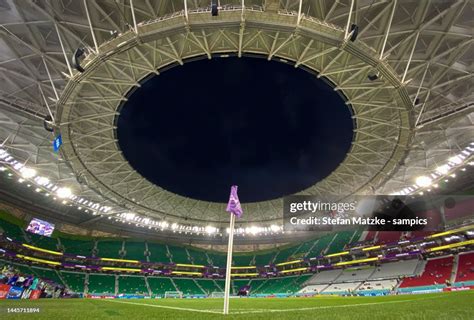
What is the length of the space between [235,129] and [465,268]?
1534 inches

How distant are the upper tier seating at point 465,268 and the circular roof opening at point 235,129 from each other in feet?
71.5

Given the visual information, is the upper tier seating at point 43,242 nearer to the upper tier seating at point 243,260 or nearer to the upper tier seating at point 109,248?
the upper tier seating at point 109,248

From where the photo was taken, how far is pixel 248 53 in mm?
22812

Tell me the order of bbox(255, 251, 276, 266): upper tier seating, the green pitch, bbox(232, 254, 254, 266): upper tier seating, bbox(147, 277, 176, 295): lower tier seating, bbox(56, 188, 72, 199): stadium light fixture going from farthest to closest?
bbox(232, 254, 254, 266): upper tier seating
bbox(255, 251, 276, 266): upper tier seating
bbox(147, 277, 176, 295): lower tier seating
bbox(56, 188, 72, 199): stadium light fixture
the green pitch

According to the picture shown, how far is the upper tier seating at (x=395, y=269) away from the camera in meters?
45.3

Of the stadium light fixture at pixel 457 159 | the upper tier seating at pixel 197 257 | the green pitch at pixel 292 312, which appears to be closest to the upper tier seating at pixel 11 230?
the upper tier seating at pixel 197 257

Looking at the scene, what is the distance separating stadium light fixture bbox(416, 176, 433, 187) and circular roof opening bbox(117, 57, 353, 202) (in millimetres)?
10676

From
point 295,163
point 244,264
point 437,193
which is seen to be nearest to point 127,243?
point 244,264

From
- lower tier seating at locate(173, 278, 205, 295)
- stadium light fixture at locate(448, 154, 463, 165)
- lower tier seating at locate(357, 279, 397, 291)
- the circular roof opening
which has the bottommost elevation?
lower tier seating at locate(173, 278, 205, 295)

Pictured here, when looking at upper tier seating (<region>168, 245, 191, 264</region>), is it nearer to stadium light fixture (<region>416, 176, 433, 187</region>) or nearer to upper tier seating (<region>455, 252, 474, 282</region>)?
stadium light fixture (<region>416, 176, 433, 187</region>)

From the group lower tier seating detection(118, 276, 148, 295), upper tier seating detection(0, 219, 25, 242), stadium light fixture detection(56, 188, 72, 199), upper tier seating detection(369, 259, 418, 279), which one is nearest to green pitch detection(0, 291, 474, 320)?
stadium light fixture detection(56, 188, 72, 199)

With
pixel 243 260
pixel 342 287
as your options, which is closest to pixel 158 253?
pixel 243 260

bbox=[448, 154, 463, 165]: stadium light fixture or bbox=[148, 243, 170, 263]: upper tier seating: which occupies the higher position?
bbox=[448, 154, 463, 165]: stadium light fixture

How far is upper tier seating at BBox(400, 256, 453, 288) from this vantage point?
1550 inches
